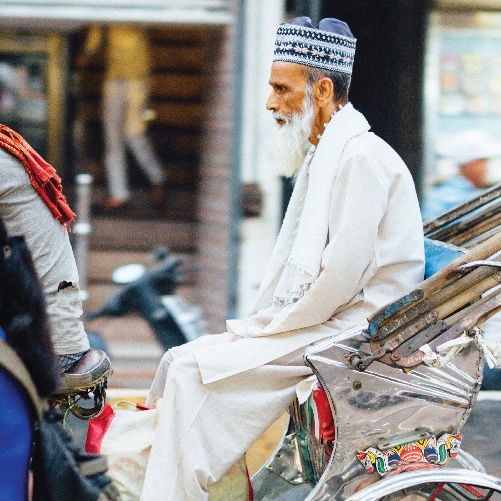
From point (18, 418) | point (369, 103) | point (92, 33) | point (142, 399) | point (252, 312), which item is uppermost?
point (92, 33)

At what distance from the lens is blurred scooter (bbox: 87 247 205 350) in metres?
4.47

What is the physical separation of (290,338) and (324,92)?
34.4 inches

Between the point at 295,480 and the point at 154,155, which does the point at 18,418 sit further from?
the point at 154,155

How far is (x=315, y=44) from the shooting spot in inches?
99.9

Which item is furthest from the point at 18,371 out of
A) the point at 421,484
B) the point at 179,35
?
the point at 179,35

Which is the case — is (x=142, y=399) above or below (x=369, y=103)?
below

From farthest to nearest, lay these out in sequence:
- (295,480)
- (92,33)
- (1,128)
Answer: (92,33), (295,480), (1,128)

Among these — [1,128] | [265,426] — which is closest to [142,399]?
[265,426]

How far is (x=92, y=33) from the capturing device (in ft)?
18.9

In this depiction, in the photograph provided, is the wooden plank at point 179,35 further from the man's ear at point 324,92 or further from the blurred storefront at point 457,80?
the man's ear at point 324,92

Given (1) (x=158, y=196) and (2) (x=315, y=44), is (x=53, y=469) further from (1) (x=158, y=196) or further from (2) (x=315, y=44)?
(1) (x=158, y=196)

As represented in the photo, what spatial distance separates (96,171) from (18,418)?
205 inches

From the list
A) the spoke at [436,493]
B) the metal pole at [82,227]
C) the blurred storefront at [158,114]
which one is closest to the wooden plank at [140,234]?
the blurred storefront at [158,114]

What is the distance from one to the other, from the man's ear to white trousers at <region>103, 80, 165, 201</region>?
3.77 metres
